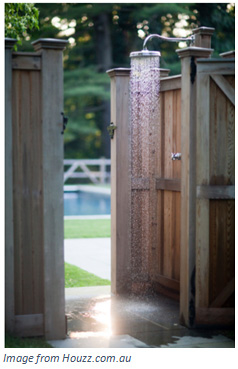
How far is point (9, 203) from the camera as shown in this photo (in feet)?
13.1

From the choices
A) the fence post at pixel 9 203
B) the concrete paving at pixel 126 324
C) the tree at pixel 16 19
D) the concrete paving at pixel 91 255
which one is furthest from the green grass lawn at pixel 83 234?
the tree at pixel 16 19

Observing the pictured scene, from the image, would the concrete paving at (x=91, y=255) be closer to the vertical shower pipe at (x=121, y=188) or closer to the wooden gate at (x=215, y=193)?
the vertical shower pipe at (x=121, y=188)

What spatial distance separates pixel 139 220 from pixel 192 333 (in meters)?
1.59

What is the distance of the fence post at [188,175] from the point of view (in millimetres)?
4410

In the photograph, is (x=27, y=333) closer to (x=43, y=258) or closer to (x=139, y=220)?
(x=43, y=258)

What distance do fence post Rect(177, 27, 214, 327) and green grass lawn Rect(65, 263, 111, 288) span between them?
1731 millimetres

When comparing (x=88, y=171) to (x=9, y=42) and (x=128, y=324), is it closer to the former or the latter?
(x=128, y=324)

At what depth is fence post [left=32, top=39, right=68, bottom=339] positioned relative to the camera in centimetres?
402

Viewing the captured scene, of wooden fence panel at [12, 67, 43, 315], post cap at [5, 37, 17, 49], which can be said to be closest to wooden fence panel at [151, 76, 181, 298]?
wooden fence panel at [12, 67, 43, 315]

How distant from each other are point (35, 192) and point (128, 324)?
1299 mm

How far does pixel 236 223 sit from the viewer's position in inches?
172

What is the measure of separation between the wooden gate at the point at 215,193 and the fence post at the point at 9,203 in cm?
136

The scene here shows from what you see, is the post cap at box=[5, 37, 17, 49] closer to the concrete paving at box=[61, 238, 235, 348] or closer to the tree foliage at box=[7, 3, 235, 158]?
the concrete paving at box=[61, 238, 235, 348]
